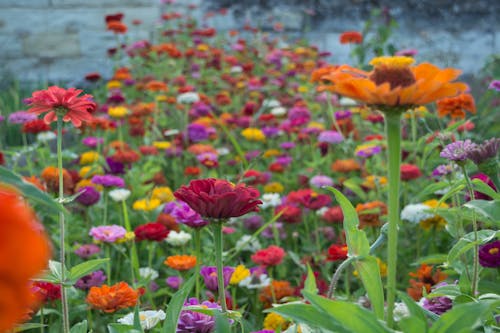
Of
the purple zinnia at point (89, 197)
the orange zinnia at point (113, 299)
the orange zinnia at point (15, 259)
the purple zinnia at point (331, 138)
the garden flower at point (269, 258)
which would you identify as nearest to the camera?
the orange zinnia at point (15, 259)

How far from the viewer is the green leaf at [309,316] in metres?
0.52

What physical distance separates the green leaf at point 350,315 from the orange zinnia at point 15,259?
0.97ft

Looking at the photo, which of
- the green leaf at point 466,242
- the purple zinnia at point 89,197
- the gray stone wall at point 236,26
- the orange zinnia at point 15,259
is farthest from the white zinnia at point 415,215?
the gray stone wall at point 236,26

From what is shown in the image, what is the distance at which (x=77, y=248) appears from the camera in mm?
1384

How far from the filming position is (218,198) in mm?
631

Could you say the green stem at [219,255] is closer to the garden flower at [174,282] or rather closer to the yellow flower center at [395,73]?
the yellow flower center at [395,73]

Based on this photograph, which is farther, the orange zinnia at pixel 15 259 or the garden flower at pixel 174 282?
the garden flower at pixel 174 282

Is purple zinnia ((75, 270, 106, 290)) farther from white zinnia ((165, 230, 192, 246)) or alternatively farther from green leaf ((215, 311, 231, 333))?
green leaf ((215, 311, 231, 333))

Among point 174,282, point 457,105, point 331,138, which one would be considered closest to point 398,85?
point 174,282

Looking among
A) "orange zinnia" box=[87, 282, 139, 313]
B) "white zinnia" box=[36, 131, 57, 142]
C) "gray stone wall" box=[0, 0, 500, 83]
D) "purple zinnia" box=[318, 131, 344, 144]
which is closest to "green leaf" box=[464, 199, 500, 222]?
"orange zinnia" box=[87, 282, 139, 313]

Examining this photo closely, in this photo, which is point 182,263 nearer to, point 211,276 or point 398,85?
point 211,276

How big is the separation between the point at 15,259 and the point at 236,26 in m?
4.55

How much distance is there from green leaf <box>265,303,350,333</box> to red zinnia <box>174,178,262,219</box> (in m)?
0.13

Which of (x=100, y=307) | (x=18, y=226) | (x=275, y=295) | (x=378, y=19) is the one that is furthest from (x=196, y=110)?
(x=378, y=19)
